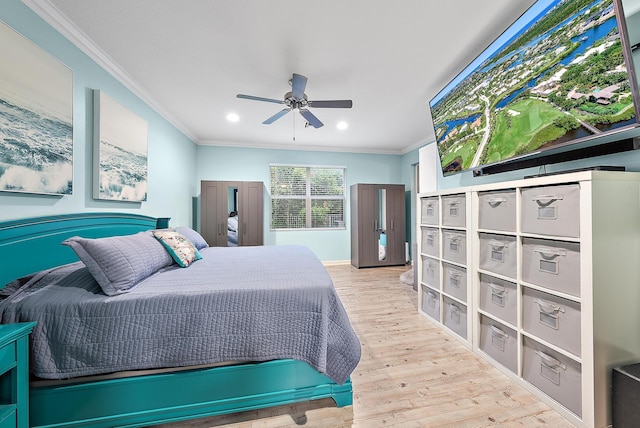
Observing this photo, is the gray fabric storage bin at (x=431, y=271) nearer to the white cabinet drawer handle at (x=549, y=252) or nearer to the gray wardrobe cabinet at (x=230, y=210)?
the white cabinet drawer handle at (x=549, y=252)

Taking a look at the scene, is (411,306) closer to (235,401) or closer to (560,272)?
(560,272)

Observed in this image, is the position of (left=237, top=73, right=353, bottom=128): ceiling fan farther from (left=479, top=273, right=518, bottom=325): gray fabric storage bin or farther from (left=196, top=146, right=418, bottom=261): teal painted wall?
(left=196, top=146, right=418, bottom=261): teal painted wall

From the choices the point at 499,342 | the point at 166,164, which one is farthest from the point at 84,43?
the point at 499,342

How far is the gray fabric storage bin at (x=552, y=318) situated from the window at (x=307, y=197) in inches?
160

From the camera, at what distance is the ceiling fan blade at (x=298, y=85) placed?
7.30ft

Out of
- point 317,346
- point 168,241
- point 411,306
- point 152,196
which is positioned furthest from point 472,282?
point 152,196

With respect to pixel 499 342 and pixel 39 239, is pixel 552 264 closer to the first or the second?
pixel 499 342

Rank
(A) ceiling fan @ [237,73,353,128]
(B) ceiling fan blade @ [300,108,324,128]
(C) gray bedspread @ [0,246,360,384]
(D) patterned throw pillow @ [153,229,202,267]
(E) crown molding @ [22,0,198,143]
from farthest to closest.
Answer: (B) ceiling fan blade @ [300,108,324,128] < (A) ceiling fan @ [237,73,353,128] < (D) patterned throw pillow @ [153,229,202,267] < (E) crown molding @ [22,0,198,143] < (C) gray bedspread @ [0,246,360,384]

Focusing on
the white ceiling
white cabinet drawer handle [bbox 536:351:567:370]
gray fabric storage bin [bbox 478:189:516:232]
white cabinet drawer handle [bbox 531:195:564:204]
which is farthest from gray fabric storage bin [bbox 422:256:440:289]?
the white ceiling

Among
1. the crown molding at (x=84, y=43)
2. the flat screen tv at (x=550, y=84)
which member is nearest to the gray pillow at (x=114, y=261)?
the crown molding at (x=84, y=43)

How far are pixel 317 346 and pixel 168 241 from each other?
1.52 m

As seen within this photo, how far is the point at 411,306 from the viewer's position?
121 inches

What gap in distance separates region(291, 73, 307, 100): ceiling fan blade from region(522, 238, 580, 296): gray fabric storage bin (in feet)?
7.11

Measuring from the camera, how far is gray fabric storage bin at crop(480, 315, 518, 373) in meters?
1.73
